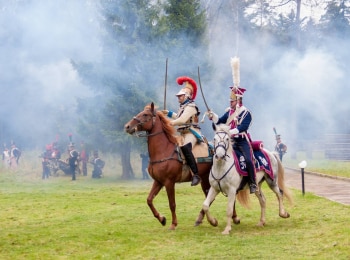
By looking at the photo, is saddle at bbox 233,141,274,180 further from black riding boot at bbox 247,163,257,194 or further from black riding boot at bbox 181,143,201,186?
black riding boot at bbox 181,143,201,186

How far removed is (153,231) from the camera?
1194 centimetres

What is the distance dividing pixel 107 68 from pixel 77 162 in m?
5.59

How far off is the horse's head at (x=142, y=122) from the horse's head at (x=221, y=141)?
150cm

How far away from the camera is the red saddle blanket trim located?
38.8 feet

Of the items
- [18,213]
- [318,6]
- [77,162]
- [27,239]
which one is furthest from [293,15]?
[27,239]

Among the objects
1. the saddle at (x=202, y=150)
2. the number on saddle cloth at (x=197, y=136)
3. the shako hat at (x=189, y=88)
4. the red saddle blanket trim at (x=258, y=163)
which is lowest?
the red saddle blanket trim at (x=258, y=163)

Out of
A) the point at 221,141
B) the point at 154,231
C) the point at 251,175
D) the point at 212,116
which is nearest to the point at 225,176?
the point at 251,175

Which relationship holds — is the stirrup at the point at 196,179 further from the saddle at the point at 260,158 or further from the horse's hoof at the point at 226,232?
the horse's hoof at the point at 226,232

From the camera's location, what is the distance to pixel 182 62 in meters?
26.4

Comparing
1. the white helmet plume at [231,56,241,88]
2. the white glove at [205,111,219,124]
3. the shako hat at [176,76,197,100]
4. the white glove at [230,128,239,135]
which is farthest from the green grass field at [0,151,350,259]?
the white helmet plume at [231,56,241,88]

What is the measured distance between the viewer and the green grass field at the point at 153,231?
964cm

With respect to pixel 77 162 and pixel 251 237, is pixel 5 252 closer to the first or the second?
pixel 251 237

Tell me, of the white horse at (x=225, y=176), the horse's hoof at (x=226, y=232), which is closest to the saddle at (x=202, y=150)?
the white horse at (x=225, y=176)

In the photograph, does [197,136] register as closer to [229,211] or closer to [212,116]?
[212,116]
